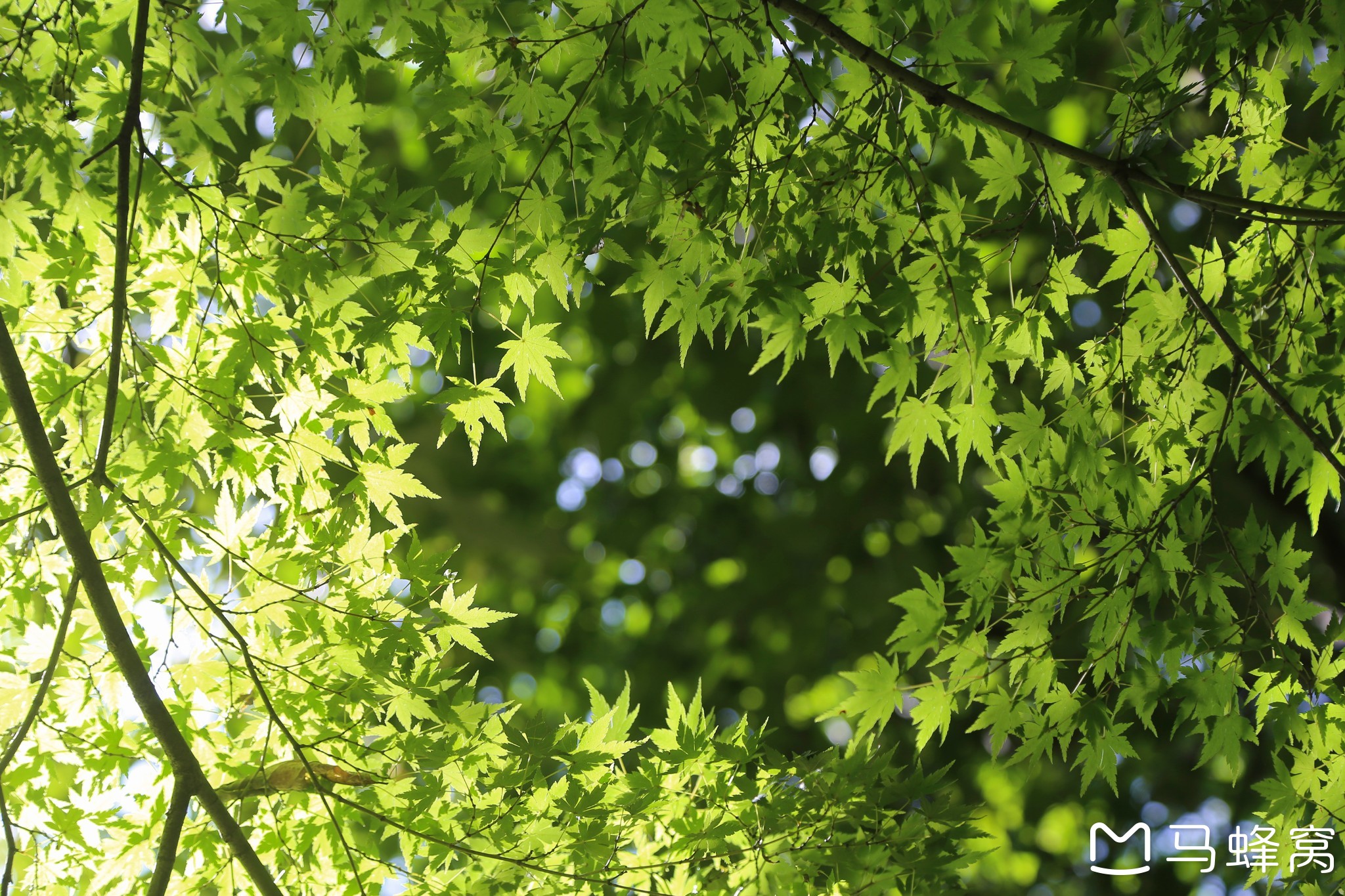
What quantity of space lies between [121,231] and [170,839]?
0.87 meters

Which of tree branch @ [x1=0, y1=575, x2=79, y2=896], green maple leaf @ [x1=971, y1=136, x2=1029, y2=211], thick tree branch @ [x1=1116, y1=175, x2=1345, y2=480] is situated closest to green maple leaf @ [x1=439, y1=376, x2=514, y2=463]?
tree branch @ [x1=0, y1=575, x2=79, y2=896]

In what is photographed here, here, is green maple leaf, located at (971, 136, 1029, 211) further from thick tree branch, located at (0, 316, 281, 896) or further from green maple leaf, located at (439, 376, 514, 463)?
thick tree branch, located at (0, 316, 281, 896)

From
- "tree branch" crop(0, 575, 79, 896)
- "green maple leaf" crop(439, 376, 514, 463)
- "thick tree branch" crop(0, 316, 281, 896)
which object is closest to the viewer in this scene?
"tree branch" crop(0, 575, 79, 896)

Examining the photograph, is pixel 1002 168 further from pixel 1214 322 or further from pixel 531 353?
pixel 531 353

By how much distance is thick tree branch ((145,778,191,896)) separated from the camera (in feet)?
4.59

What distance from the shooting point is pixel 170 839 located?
56.6 inches

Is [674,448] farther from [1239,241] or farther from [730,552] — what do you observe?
[1239,241]

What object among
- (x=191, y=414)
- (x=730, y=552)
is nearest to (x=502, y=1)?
(x=191, y=414)

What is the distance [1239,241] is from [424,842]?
1.79 meters

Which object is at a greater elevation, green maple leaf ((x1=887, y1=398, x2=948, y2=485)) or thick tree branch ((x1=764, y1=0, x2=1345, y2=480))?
thick tree branch ((x1=764, y1=0, x2=1345, y2=480))

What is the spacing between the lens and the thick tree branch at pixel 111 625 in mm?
1458

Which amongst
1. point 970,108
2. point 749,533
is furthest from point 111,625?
point 749,533

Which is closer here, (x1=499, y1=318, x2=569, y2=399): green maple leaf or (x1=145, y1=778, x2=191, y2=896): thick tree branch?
(x1=145, y1=778, x2=191, y2=896): thick tree branch

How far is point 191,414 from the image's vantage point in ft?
5.93
